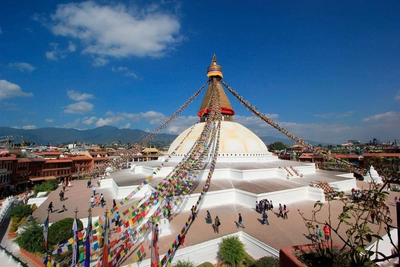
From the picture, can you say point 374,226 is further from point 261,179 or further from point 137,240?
point 137,240

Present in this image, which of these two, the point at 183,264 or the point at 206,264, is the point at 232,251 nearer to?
the point at 206,264

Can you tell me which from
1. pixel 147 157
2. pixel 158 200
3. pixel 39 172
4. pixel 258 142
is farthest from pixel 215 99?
pixel 147 157

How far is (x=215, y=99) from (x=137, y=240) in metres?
11.0

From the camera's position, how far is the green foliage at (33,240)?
726 centimetres

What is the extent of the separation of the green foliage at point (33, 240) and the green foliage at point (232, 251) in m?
6.19

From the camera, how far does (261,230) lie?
774cm

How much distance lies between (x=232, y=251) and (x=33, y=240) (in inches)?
269

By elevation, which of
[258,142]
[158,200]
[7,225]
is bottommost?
[7,225]

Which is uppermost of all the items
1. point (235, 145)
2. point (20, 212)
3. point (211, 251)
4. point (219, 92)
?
point (219, 92)

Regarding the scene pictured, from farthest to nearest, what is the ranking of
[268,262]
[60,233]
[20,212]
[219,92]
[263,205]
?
1. [219,92]
2. [20,212]
3. [263,205]
4. [60,233]
5. [268,262]

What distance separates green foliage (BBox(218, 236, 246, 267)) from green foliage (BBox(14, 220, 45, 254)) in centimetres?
619

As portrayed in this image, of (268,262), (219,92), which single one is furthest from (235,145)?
(268,262)

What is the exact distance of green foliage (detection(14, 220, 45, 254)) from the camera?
7.26 meters

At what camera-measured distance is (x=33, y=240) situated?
24.0 feet
